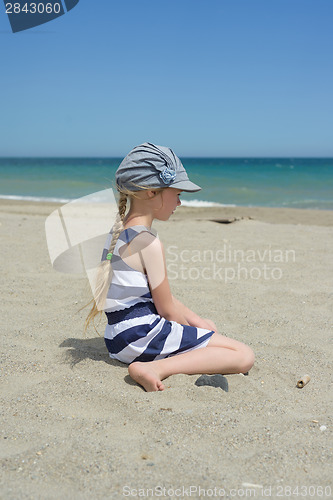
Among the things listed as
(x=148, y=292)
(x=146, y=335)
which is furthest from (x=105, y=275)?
(x=146, y=335)

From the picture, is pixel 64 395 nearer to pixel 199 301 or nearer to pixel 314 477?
pixel 314 477

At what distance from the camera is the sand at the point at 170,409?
1586 mm

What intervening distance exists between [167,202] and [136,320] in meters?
0.64

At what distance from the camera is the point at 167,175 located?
7.47 feet

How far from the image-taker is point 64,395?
2127 millimetres

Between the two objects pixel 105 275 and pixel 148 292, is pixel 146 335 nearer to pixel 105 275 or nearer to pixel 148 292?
pixel 148 292

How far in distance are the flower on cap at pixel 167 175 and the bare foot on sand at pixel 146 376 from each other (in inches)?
36.6

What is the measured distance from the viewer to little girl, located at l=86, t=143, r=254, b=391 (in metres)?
2.30

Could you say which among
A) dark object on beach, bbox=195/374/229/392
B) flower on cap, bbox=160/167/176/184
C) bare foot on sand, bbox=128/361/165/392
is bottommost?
dark object on beach, bbox=195/374/229/392

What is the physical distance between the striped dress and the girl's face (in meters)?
0.12

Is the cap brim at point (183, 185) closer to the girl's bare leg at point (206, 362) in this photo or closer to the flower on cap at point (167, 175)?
the flower on cap at point (167, 175)

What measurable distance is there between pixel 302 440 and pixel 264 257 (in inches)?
137

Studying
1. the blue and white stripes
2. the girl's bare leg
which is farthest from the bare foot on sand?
the blue and white stripes

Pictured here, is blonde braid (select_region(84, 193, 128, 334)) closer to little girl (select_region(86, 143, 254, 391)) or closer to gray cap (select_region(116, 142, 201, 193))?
little girl (select_region(86, 143, 254, 391))
